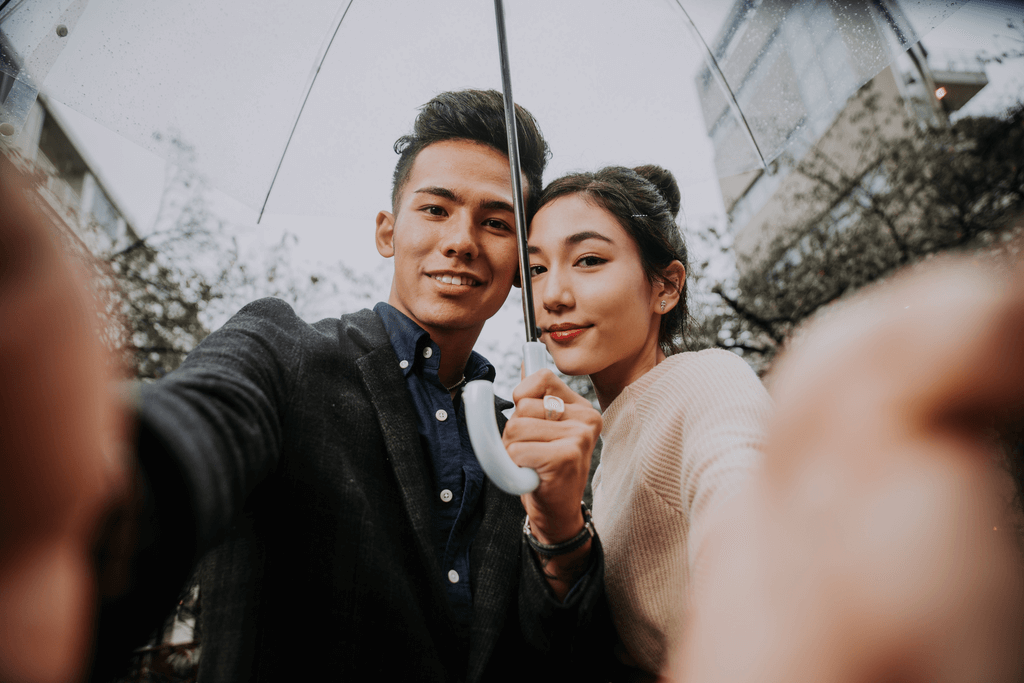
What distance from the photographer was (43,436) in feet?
1.62

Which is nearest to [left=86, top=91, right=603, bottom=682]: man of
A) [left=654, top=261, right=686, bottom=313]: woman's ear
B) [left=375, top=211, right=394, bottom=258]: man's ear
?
[left=375, top=211, right=394, bottom=258]: man's ear

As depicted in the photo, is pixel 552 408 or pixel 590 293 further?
pixel 590 293

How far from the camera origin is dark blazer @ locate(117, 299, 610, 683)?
110 cm

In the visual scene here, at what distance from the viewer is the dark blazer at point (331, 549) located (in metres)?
1.10

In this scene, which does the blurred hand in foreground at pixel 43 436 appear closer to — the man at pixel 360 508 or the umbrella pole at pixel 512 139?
the man at pixel 360 508

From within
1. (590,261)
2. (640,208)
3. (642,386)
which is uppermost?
(640,208)

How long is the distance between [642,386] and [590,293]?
37 centimetres

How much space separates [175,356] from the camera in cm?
805

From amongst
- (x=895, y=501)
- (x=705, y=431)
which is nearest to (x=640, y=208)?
(x=705, y=431)

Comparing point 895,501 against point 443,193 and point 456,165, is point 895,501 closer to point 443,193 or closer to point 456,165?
point 443,193

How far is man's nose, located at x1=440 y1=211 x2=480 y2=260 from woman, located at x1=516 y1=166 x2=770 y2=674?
0.24 meters

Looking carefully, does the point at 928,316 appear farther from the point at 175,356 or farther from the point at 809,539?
the point at 175,356

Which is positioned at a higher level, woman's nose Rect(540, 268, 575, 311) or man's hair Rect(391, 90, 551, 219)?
man's hair Rect(391, 90, 551, 219)

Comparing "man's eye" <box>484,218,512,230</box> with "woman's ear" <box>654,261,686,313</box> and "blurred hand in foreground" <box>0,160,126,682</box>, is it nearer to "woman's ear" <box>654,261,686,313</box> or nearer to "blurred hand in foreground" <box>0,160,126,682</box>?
"woman's ear" <box>654,261,686,313</box>
